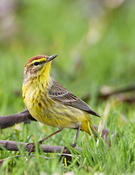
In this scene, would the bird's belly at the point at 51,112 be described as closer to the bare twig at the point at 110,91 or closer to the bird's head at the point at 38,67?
the bird's head at the point at 38,67

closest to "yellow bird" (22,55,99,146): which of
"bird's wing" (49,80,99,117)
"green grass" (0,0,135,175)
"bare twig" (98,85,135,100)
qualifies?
"bird's wing" (49,80,99,117)

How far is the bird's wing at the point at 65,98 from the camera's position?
4.73 metres

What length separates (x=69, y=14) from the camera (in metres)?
13.1

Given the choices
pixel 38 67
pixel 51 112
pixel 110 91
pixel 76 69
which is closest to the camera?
pixel 51 112

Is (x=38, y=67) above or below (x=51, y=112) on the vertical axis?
above

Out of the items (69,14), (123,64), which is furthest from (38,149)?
(69,14)

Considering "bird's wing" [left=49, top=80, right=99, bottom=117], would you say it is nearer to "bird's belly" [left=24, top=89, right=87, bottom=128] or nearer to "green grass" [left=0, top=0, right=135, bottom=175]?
"bird's belly" [left=24, top=89, right=87, bottom=128]

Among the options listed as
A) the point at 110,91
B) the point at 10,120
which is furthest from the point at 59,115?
the point at 110,91

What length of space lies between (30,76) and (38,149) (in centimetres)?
110

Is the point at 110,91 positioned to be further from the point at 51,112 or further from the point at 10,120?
the point at 10,120

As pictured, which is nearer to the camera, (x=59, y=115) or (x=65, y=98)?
(x=59, y=115)

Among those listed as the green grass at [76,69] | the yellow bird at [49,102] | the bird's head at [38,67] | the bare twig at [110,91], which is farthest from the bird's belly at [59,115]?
the bare twig at [110,91]

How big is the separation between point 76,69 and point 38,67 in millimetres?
3650

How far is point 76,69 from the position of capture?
842cm
